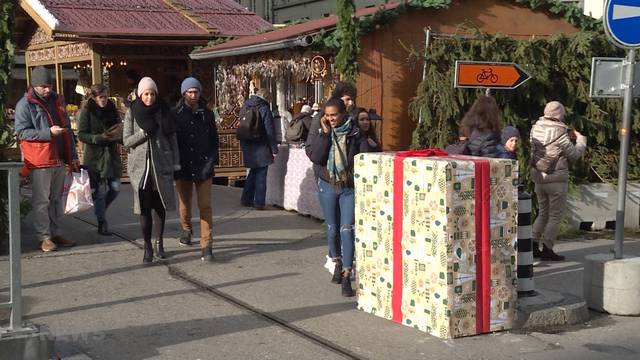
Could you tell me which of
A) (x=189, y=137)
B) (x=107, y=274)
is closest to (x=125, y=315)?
(x=107, y=274)

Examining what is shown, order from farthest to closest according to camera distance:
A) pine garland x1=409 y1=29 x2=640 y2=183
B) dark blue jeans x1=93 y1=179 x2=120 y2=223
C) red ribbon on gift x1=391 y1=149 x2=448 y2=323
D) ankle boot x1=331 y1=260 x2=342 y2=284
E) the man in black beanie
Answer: pine garland x1=409 y1=29 x2=640 y2=183 → dark blue jeans x1=93 y1=179 x2=120 y2=223 → the man in black beanie → ankle boot x1=331 y1=260 x2=342 y2=284 → red ribbon on gift x1=391 y1=149 x2=448 y2=323

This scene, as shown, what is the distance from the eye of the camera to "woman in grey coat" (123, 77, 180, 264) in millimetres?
8031

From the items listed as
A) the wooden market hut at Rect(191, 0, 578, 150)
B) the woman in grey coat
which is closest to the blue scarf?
the woman in grey coat

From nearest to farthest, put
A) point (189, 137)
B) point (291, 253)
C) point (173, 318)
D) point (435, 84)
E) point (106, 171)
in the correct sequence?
1. point (173, 318)
2. point (189, 137)
3. point (291, 253)
4. point (106, 171)
5. point (435, 84)

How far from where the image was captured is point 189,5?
64.8ft

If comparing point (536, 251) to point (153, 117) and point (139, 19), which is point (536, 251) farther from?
point (139, 19)

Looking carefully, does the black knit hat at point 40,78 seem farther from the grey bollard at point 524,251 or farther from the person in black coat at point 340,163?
the grey bollard at point 524,251

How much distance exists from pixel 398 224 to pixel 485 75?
3.75m

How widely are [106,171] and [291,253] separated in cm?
246

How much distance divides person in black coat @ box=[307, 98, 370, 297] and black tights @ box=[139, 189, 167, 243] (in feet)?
6.20

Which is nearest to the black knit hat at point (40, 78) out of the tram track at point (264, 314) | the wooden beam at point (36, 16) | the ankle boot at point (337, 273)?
the tram track at point (264, 314)

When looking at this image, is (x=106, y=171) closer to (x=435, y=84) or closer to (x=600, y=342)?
(x=435, y=84)

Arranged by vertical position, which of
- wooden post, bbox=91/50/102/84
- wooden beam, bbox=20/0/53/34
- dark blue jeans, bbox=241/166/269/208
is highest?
wooden beam, bbox=20/0/53/34

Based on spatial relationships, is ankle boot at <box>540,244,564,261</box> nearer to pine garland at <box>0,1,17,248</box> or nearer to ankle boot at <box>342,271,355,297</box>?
ankle boot at <box>342,271,355,297</box>
